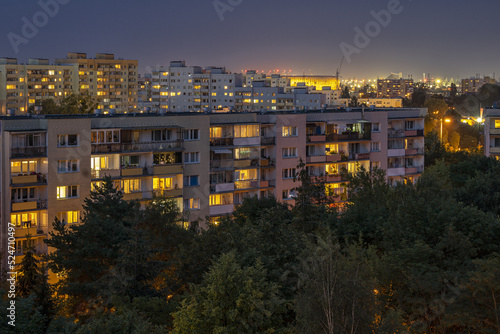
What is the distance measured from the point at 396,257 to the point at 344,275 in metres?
4.21

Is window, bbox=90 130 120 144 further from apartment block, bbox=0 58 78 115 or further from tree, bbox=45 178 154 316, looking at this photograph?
apartment block, bbox=0 58 78 115

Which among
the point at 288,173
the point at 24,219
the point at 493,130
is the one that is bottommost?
the point at 24,219

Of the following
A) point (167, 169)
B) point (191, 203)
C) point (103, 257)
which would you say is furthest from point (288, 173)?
point (103, 257)

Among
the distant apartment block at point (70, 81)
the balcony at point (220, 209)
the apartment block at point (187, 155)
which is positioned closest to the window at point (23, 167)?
the apartment block at point (187, 155)

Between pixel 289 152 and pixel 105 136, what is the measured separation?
31.8ft

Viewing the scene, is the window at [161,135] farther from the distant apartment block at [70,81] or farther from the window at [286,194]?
the distant apartment block at [70,81]

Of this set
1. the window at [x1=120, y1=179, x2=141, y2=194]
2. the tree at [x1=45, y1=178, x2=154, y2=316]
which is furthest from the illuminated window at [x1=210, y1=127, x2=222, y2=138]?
the tree at [x1=45, y1=178, x2=154, y2=316]

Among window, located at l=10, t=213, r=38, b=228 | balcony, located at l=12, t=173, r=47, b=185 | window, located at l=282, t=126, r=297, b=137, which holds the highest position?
window, located at l=282, t=126, r=297, b=137

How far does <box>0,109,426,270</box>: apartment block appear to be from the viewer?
24.6 m

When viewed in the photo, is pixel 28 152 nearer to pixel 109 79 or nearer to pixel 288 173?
pixel 288 173

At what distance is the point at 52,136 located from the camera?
25125mm

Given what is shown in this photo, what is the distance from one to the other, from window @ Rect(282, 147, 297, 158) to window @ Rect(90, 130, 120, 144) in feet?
28.9

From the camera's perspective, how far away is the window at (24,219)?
24.1 meters

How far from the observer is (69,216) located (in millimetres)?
24859
